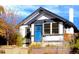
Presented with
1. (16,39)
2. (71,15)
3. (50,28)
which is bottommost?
(16,39)

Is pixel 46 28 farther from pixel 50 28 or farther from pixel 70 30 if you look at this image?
pixel 70 30

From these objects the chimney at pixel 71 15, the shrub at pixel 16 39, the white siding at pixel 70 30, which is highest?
the chimney at pixel 71 15

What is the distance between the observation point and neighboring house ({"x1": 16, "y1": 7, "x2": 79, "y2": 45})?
2.50 meters

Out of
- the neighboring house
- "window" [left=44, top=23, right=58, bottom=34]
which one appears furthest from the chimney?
"window" [left=44, top=23, right=58, bottom=34]

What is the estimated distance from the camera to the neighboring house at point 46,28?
250cm

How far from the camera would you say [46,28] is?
8.25ft

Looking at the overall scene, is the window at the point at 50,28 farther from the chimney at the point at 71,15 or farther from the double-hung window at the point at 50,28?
the chimney at the point at 71,15

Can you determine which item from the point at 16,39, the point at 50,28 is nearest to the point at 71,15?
the point at 50,28

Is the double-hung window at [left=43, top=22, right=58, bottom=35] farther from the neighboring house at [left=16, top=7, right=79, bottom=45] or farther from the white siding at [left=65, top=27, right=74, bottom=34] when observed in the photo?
the white siding at [left=65, top=27, right=74, bottom=34]

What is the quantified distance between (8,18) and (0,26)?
0.39 ft

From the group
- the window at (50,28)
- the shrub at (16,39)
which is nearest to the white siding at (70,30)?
the window at (50,28)
